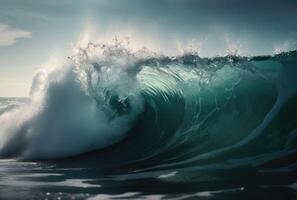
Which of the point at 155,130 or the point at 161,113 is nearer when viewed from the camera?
the point at 155,130

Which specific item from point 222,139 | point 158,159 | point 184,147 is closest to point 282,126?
point 222,139

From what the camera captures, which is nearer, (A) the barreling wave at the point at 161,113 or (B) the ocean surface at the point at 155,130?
(B) the ocean surface at the point at 155,130

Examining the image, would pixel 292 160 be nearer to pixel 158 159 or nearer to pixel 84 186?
pixel 158 159

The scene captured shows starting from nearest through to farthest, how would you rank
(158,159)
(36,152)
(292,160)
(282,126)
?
1. (292,160)
2. (158,159)
3. (36,152)
4. (282,126)

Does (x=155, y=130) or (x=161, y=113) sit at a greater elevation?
(x=161, y=113)
